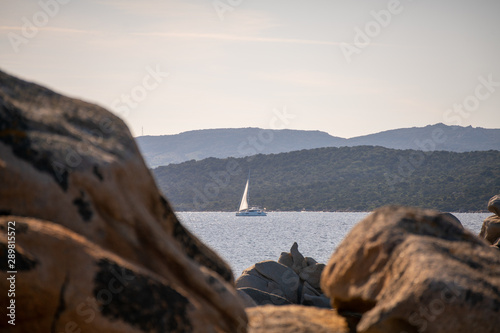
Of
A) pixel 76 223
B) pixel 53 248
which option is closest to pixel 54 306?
pixel 53 248

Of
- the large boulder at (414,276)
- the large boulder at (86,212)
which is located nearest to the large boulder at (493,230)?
the large boulder at (414,276)

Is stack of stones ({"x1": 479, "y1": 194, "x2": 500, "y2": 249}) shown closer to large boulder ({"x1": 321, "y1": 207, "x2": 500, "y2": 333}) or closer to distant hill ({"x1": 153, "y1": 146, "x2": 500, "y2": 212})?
large boulder ({"x1": 321, "y1": 207, "x2": 500, "y2": 333})

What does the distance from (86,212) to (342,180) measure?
10879 centimetres

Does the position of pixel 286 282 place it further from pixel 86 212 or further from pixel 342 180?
pixel 342 180

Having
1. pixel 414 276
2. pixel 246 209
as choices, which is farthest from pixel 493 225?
pixel 246 209

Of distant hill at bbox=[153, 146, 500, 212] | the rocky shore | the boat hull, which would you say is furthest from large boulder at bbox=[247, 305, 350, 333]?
the boat hull

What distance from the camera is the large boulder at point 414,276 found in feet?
21.4

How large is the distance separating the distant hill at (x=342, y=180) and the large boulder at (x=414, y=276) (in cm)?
7616

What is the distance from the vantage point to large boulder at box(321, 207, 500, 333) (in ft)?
21.4

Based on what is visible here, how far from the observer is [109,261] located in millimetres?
5531

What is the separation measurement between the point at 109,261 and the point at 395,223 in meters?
3.63

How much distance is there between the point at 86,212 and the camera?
5922 mm

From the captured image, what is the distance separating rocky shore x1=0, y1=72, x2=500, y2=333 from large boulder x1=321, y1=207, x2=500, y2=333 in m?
0.02

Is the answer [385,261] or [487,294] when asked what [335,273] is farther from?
[487,294]
